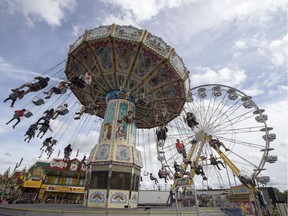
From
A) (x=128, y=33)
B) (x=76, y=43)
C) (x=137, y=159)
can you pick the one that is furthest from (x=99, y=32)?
(x=137, y=159)

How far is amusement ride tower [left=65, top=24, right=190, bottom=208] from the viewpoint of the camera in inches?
524

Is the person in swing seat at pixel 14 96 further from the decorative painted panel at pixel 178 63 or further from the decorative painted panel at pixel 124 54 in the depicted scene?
the decorative painted panel at pixel 178 63

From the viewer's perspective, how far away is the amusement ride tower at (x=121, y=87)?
1332 centimetres

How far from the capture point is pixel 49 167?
33281 millimetres

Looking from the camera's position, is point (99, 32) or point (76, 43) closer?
point (99, 32)

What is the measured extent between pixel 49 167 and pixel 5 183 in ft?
35.9

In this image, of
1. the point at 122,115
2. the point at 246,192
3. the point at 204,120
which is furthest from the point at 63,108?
the point at 246,192

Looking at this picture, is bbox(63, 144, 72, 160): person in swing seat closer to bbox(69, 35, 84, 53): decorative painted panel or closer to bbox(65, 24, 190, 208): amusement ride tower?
bbox(65, 24, 190, 208): amusement ride tower

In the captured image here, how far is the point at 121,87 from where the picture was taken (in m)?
16.2

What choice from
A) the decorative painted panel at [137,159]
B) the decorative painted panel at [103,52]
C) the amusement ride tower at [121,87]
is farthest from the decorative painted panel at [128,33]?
the decorative painted panel at [137,159]

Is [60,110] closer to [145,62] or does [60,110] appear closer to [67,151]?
[67,151]

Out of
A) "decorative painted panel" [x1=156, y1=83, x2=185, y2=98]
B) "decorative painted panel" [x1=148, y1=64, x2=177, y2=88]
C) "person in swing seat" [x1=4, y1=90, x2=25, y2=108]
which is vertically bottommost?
"person in swing seat" [x1=4, y1=90, x2=25, y2=108]

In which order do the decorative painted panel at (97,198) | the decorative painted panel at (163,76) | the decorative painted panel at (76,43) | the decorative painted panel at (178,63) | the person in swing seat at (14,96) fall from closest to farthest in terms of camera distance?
the person in swing seat at (14,96)
the decorative painted panel at (97,198)
the decorative painted panel at (76,43)
the decorative painted panel at (178,63)
the decorative painted panel at (163,76)

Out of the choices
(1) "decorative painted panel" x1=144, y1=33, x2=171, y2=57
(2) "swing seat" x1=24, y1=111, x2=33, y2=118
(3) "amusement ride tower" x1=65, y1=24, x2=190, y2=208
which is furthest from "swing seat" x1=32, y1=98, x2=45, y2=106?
(1) "decorative painted panel" x1=144, y1=33, x2=171, y2=57
